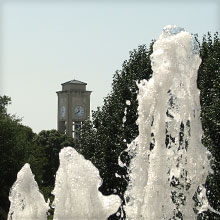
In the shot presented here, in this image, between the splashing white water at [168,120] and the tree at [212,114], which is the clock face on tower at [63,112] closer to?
the tree at [212,114]

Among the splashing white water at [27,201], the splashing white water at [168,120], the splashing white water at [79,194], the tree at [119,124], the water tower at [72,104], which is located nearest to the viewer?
the splashing white water at [79,194]

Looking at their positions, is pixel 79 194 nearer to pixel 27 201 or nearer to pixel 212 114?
pixel 27 201

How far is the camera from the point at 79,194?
39.5ft

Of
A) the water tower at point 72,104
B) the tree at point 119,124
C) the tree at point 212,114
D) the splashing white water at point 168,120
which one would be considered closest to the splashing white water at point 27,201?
the splashing white water at point 168,120

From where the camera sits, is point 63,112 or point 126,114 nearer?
point 126,114

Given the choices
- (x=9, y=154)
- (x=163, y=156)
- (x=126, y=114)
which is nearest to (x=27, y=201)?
(x=163, y=156)

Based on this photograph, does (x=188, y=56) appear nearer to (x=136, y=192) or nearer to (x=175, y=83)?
(x=175, y=83)

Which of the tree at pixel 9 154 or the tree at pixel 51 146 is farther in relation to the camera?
the tree at pixel 51 146

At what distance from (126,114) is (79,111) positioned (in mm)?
80058

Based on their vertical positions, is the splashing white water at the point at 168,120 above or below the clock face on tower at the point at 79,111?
below

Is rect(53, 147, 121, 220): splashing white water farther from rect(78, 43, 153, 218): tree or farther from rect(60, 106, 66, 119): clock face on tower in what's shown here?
rect(60, 106, 66, 119): clock face on tower

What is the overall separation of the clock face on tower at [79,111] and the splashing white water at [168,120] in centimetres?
9365

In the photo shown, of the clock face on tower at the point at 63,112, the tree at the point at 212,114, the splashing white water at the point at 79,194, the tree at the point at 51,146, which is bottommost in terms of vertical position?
the splashing white water at the point at 79,194

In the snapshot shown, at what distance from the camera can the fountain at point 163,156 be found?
12.2m
